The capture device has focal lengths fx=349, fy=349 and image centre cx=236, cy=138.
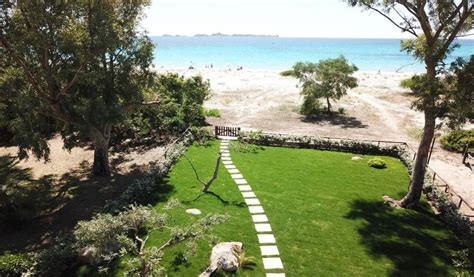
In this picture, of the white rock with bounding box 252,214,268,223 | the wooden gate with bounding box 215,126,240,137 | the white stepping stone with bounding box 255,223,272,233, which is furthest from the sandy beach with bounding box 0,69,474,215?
the white stepping stone with bounding box 255,223,272,233

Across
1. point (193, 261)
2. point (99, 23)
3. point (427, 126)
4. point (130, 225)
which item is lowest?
point (193, 261)

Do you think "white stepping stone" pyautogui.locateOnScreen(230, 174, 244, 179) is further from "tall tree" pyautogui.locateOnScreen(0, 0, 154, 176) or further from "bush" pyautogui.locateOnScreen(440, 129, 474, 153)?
"bush" pyautogui.locateOnScreen(440, 129, 474, 153)

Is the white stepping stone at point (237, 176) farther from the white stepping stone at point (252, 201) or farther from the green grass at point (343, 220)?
the white stepping stone at point (252, 201)

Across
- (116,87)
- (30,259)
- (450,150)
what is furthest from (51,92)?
(450,150)

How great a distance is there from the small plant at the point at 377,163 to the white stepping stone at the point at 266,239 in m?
12.0

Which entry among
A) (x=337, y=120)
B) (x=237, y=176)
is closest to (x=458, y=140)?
(x=337, y=120)

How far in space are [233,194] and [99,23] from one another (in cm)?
1147

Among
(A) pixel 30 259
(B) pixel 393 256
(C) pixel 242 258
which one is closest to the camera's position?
(A) pixel 30 259

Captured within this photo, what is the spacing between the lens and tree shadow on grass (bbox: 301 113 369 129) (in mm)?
36219

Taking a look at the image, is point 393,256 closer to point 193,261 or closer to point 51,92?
point 193,261

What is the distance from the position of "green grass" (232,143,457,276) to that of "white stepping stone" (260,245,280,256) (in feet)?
0.97

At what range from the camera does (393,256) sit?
14.7 meters

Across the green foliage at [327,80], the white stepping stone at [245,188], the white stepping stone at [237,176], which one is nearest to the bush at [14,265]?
the white stepping stone at [245,188]

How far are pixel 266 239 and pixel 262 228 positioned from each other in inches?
36.3
